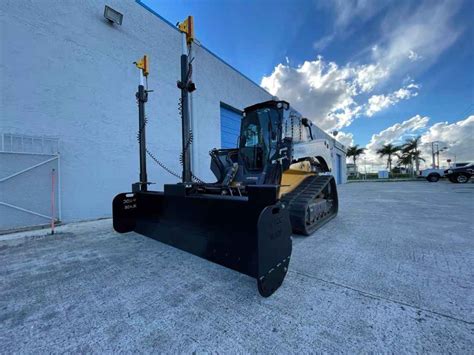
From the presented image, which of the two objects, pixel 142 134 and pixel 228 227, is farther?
pixel 142 134

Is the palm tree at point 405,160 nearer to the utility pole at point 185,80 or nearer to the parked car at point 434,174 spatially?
the parked car at point 434,174

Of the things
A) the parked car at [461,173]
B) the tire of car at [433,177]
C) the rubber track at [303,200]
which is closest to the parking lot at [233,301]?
the rubber track at [303,200]

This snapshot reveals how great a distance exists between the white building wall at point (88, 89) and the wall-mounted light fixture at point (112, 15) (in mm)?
137

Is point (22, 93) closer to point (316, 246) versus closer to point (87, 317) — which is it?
point (87, 317)

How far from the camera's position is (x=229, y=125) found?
928cm

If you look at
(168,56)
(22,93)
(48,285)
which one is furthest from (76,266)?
(168,56)

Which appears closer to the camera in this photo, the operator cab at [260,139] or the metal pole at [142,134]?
the metal pole at [142,134]

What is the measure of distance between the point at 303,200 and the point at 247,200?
66.2 inches

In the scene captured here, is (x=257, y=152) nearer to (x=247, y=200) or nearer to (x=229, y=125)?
(x=247, y=200)

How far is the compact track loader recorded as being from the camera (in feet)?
5.74

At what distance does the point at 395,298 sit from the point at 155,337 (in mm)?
1760

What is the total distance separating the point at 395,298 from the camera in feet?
5.22

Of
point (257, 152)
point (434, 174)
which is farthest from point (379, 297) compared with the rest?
point (434, 174)

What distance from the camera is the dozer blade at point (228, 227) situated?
1.60m
